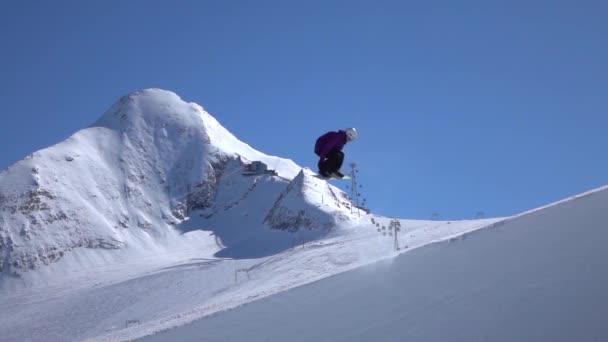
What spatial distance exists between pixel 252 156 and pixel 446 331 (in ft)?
391

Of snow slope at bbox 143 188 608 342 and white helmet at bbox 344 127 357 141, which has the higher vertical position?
white helmet at bbox 344 127 357 141

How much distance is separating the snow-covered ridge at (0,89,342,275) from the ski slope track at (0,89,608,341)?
27 centimetres

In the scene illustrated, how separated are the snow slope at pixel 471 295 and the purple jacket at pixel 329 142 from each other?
10.2 ft

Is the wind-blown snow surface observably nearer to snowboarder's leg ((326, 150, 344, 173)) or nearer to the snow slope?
snowboarder's leg ((326, 150, 344, 173))

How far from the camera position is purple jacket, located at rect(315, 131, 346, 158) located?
1010cm

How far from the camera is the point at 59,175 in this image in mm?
99938

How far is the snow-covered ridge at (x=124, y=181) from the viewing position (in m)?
88.4

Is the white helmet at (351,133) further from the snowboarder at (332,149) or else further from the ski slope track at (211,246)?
the ski slope track at (211,246)

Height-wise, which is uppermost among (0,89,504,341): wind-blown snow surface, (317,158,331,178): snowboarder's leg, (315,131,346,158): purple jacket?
(0,89,504,341): wind-blown snow surface

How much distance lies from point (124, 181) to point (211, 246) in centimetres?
2734

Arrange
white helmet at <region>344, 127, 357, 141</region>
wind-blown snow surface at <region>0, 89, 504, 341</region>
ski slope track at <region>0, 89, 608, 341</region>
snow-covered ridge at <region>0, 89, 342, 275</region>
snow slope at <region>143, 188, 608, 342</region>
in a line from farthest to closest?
snow-covered ridge at <region>0, 89, 342, 275</region> → wind-blown snow surface at <region>0, 89, 504, 341</region> → white helmet at <region>344, 127, 357, 141</region> → ski slope track at <region>0, 89, 608, 341</region> → snow slope at <region>143, 188, 608, 342</region>

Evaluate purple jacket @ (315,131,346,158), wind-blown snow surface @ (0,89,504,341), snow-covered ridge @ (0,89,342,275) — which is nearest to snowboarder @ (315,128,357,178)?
purple jacket @ (315,131,346,158)

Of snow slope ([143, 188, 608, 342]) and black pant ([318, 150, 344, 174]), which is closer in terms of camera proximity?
snow slope ([143, 188, 608, 342])

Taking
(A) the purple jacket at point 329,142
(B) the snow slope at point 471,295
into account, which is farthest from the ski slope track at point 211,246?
(A) the purple jacket at point 329,142
